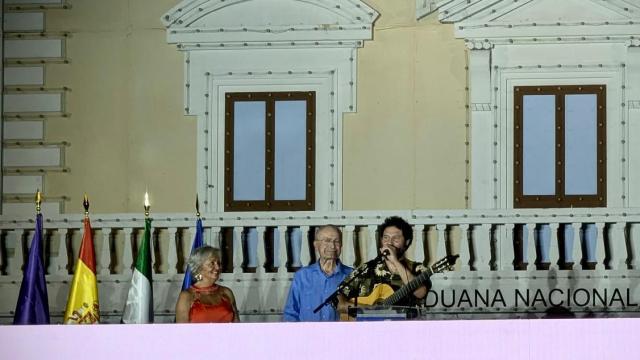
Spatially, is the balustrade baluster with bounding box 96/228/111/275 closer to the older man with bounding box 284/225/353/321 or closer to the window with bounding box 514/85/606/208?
the older man with bounding box 284/225/353/321

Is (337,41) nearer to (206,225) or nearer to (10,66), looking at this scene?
(206,225)

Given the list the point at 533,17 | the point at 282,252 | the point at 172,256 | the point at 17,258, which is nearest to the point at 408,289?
the point at 282,252

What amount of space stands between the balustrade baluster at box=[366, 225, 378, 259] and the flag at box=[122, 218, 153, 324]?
1.27 m

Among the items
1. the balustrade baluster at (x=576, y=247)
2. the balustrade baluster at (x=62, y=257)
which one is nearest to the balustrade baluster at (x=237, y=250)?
the balustrade baluster at (x=62, y=257)

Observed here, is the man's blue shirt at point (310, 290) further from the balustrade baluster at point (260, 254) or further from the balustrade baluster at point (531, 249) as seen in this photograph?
the balustrade baluster at point (531, 249)

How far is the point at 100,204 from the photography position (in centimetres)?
927

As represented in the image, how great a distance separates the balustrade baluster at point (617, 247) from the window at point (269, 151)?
5.66ft

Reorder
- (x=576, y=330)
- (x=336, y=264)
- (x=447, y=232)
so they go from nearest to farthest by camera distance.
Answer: (x=576, y=330)
(x=336, y=264)
(x=447, y=232)

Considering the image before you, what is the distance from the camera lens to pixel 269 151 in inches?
362

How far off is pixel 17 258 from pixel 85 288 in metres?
0.89

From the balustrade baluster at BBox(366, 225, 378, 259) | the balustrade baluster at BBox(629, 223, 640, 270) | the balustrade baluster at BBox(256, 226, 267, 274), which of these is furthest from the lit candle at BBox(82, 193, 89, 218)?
the balustrade baluster at BBox(629, 223, 640, 270)

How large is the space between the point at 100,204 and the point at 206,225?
67 centimetres

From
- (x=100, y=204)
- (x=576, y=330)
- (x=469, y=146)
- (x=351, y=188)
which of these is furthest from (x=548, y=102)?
(x=576, y=330)

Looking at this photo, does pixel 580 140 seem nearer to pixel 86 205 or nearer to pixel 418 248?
pixel 418 248
